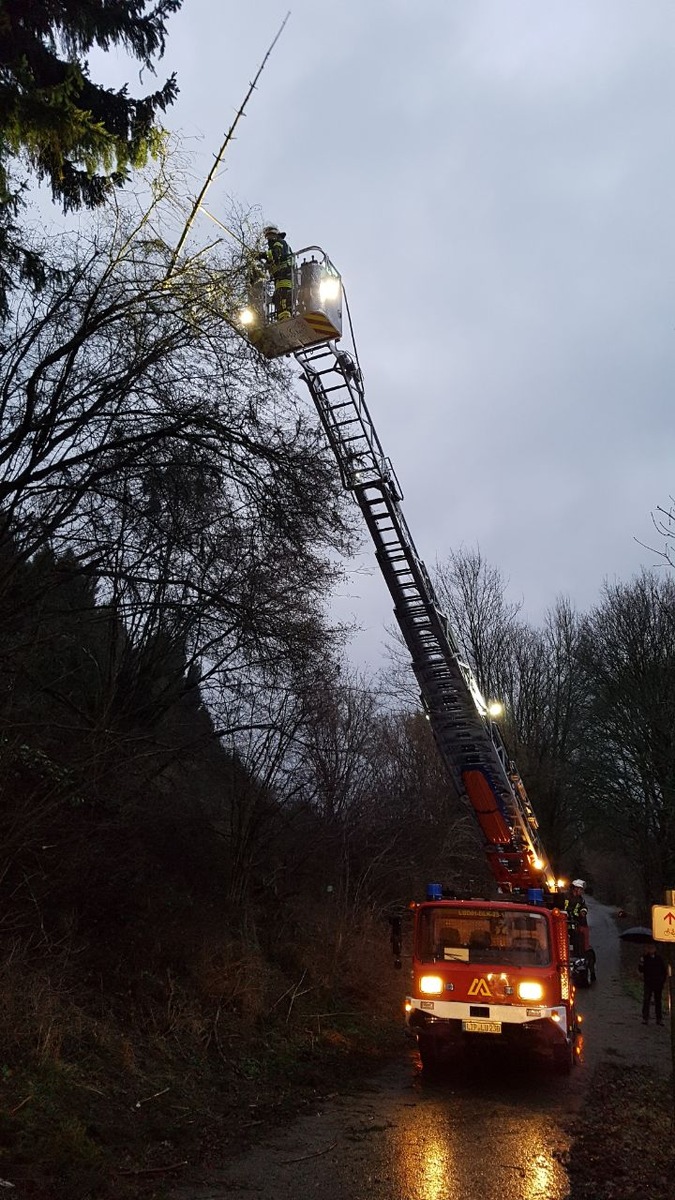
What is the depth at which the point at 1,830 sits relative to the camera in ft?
28.8

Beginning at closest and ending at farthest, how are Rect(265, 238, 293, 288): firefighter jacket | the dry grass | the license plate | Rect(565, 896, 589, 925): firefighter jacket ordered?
1. the dry grass
2. Rect(265, 238, 293, 288): firefighter jacket
3. the license plate
4. Rect(565, 896, 589, 925): firefighter jacket

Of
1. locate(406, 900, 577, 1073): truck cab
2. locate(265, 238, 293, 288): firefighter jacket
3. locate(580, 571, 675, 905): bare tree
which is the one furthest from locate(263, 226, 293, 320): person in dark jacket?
locate(580, 571, 675, 905): bare tree

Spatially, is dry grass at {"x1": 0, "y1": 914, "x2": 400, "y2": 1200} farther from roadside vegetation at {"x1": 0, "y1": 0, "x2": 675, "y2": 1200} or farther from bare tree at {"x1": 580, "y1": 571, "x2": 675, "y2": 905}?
bare tree at {"x1": 580, "y1": 571, "x2": 675, "y2": 905}

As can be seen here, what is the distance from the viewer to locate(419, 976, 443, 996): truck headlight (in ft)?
35.0

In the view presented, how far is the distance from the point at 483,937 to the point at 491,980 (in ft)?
2.23

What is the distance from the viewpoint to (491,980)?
10578 mm

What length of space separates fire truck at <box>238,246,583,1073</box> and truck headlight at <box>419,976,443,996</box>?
12 millimetres

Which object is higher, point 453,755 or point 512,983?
point 453,755

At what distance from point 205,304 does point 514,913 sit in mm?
7989

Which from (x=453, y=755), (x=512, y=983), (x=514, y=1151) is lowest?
(x=514, y=1151)

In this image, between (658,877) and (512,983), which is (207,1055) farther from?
(658,877)

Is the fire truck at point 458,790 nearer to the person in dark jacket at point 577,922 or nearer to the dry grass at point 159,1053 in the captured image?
the dry grass at point 159,1053

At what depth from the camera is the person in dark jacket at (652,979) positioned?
53.9 ft

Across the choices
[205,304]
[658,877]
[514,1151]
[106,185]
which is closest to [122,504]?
[205,304]
